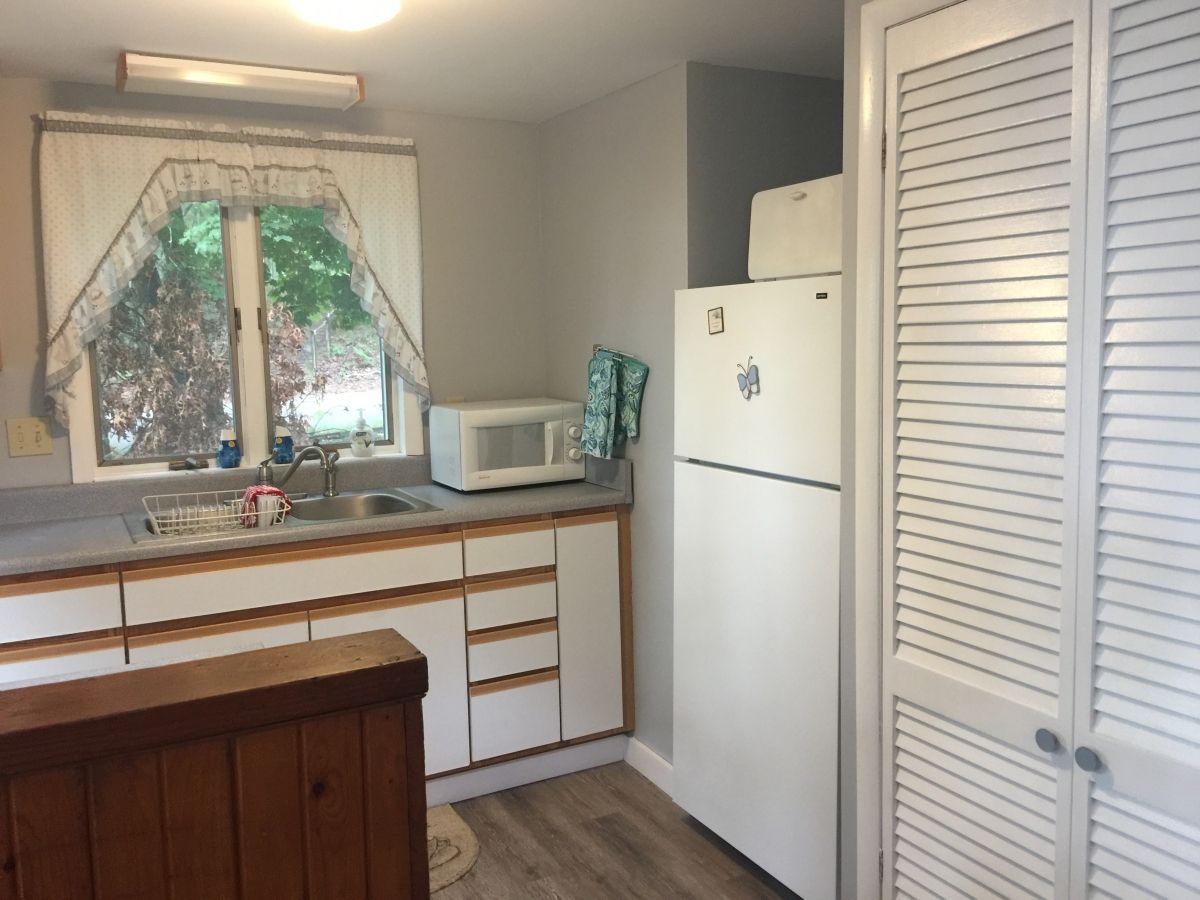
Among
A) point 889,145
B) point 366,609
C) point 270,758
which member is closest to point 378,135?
point 366,609

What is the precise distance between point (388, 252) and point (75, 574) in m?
1.50

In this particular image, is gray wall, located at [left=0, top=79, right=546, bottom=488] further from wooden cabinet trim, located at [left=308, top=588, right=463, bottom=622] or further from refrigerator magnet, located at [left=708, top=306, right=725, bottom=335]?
refrigerator magnet, located at [left=708, top=306, right=725, bottom=335]

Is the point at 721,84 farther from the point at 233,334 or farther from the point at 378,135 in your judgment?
the point at 233,334

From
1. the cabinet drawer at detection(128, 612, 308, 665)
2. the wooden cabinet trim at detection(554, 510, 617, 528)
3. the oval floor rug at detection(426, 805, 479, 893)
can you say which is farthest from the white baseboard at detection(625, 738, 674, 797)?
the cabinet drawer at detection(128, 612, 308, 665)

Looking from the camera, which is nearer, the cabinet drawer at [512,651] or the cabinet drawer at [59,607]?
the cabinet drawer at [59,607]

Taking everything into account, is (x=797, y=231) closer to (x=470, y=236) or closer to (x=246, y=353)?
(x=470, y=236)

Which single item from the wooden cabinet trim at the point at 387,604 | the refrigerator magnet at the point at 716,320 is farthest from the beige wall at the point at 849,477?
the wooden cabinet trim at the point at 387,604

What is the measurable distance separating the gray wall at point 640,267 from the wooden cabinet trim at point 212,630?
1132 mm

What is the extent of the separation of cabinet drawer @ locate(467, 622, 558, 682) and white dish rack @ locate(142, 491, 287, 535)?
0.74 m

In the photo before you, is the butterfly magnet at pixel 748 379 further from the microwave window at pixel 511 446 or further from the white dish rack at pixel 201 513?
the white dish rack at pixel 201 513

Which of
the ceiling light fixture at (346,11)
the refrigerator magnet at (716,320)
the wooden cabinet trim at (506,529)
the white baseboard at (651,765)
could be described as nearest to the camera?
the ceiling light fixture at (346,11)

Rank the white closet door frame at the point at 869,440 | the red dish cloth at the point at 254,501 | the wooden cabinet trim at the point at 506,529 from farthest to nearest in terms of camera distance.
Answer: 1. the wooden cabinet trim at the point at 506,529
2. the red dish cloth at the point at 254,501
3. the white closet door frame at the point at 869,440

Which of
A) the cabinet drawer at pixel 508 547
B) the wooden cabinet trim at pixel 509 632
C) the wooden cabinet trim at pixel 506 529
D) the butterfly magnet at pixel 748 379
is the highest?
the butterfly magnet at pixel 748 379

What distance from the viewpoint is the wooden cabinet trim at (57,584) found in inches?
97.0
